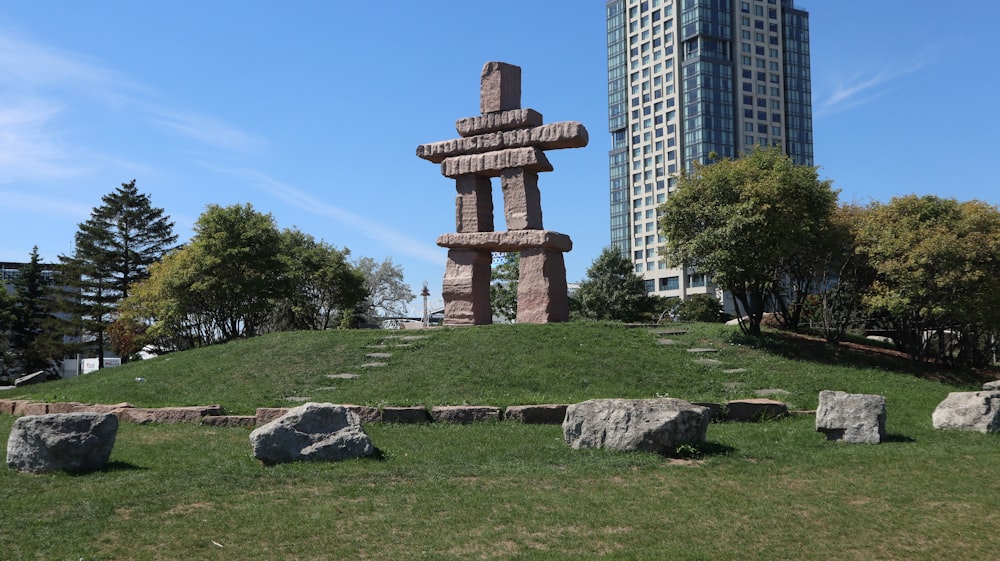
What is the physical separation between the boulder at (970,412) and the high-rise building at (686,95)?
83.5 m

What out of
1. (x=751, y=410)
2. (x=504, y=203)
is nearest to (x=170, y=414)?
(x=751, y=410)

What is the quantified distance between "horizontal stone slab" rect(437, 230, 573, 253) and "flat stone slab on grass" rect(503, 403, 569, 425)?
949cm

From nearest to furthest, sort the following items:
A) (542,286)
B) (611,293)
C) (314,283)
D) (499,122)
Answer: (542,286) → (499,122) → (314,283) → (611,293)

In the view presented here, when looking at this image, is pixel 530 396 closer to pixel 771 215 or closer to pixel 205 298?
pixel 771 215

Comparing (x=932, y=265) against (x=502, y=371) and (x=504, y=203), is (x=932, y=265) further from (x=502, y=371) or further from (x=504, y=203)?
(x=502, y=371)

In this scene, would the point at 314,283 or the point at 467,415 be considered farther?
the point at 314,283

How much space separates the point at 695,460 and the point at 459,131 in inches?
636

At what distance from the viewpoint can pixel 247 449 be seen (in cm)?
1096

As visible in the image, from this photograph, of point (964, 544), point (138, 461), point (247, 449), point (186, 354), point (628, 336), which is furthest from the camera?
point (186, 354)

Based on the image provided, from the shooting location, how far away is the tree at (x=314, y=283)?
139 ft

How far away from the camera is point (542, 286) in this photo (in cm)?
2266

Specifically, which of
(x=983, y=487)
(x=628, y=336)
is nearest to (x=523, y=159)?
Answer: (x=628, y=336)

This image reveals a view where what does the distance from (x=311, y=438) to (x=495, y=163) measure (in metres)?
14.5

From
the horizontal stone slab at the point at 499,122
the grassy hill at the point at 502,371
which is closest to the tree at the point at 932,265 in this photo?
the grassy hill at the point at 502,371
